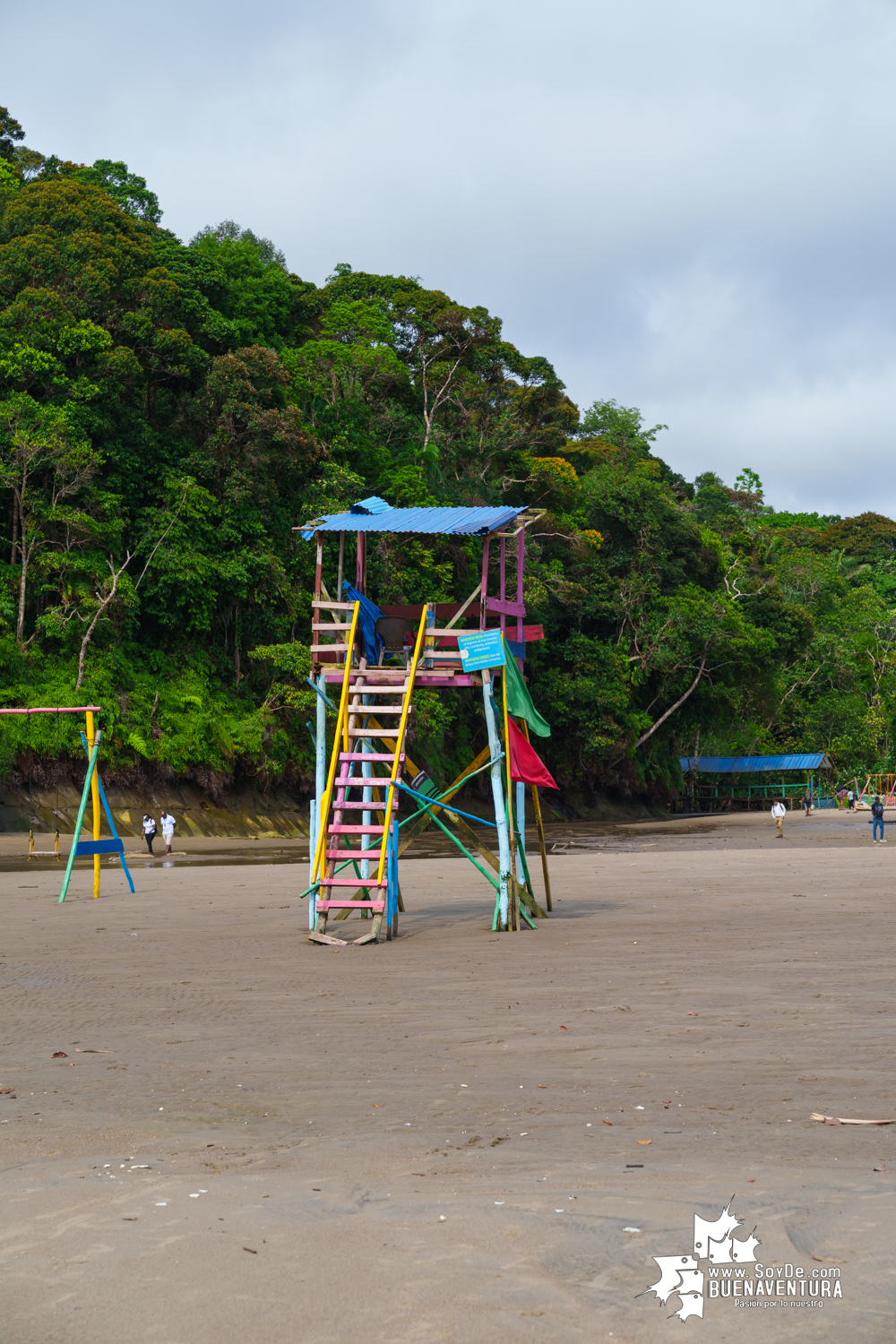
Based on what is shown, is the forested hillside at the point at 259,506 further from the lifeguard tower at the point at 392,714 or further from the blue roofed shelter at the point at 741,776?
the lifeguard tower at the point at 392,714

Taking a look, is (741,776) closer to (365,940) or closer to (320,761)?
(320,761)

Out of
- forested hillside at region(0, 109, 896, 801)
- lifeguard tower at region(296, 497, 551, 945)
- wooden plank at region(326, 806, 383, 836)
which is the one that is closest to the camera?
wooden plank at region(326, 806, 383, 836)

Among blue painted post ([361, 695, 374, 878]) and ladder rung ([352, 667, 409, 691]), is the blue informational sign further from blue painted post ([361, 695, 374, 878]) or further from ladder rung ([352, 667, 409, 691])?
blue painted post ([361, 695, 374, 878])

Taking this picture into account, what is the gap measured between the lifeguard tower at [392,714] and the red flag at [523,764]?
0.10m

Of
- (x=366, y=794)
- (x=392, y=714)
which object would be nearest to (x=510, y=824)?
(x=366, y=794)

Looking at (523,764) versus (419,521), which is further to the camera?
(419,521)

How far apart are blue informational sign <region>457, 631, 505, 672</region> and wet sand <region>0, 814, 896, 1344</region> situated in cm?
345

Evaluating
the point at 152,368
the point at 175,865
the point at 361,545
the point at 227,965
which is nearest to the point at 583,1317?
the point at 227,965

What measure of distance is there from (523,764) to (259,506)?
30722 millimetres

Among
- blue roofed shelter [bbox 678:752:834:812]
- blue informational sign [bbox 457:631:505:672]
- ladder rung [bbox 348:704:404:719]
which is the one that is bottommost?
blue roofed shelter [bbox 678:752:834:812]

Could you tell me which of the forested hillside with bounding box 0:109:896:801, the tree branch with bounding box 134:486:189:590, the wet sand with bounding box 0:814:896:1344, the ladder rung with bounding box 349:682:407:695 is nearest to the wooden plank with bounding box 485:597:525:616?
the ladder rung with bounding box 349:682:407:695

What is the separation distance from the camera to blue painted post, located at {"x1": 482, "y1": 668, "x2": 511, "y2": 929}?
1409 cm

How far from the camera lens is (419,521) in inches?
597

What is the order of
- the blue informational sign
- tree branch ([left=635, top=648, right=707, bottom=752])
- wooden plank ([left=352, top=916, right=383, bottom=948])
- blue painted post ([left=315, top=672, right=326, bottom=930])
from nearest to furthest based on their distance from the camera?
wooden plank ([left=352, top=916, right=383, bottom=948]) → blue painted post ([left=315, top=672, right=326, bottom=930]) → the blue informational sign → tree branch ([left=635, top=648, right=707, bottom=752])
